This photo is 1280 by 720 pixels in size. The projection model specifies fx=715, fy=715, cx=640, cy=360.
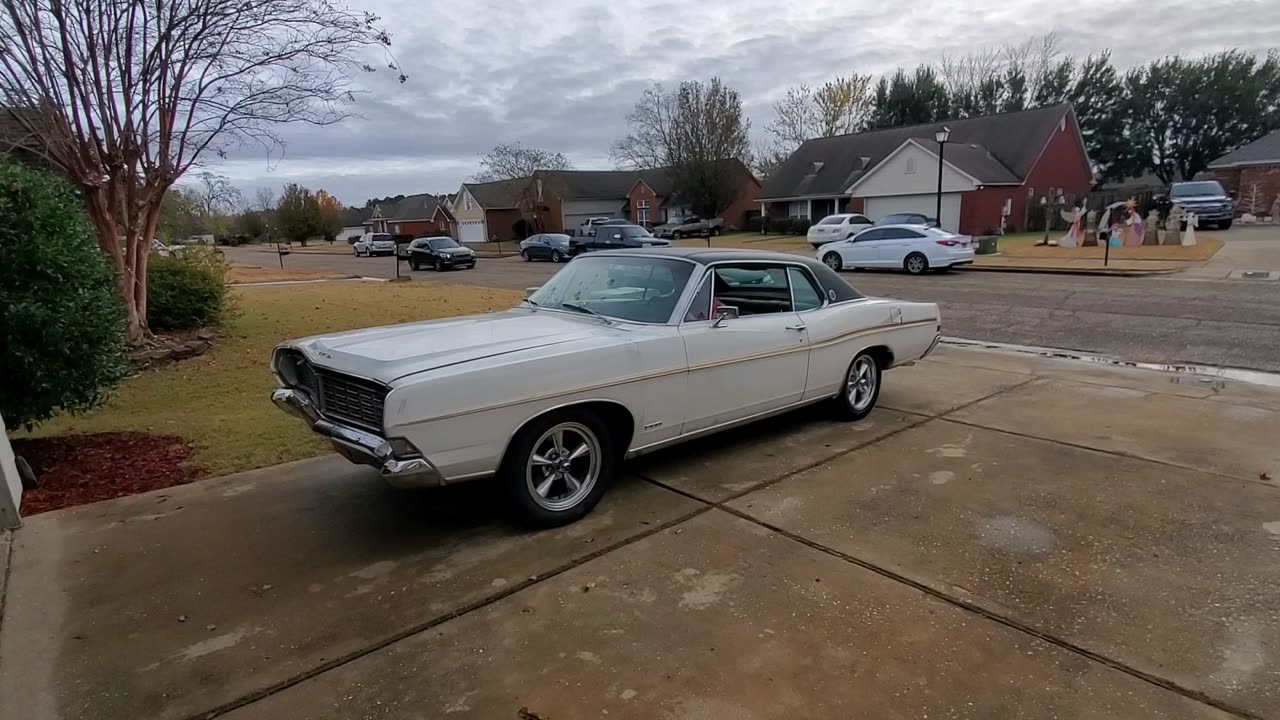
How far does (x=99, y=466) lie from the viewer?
5.33 meters

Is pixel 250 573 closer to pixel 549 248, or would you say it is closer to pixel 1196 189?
pixel 549 248

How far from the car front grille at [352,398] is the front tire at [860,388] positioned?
145 inches

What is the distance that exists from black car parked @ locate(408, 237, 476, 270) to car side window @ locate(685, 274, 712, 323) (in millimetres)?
28114

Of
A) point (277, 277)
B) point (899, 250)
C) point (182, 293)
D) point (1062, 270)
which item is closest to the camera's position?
point (182, 293)

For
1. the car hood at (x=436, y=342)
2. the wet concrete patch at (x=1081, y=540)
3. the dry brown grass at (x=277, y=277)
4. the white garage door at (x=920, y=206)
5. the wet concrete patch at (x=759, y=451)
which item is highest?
the white garage door at (x=920, y=206)

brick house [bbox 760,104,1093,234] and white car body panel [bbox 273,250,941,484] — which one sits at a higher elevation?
brick house [bbox 760,104,1093,234]

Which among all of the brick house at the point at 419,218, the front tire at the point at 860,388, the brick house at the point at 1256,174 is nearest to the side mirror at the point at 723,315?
the front tire at the point at 860,388

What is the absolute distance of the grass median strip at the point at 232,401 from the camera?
5.70 metres

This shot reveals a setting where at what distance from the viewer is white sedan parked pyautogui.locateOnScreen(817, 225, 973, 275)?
19.3 meters

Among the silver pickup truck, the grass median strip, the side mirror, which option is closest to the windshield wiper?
the side mirror

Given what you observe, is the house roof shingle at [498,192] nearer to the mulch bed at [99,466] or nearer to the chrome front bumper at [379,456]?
the mulch bed at [99,466]

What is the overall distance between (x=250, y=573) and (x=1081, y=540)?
4.32 m

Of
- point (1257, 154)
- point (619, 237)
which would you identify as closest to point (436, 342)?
point (619, 237)

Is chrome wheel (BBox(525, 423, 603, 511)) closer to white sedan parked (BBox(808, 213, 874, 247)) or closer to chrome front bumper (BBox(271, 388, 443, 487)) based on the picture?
chrome front bumper (BBox(271, 388, 443, 487))
